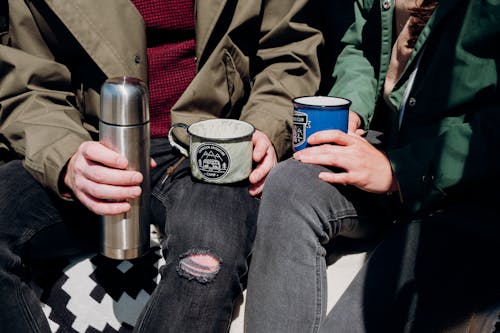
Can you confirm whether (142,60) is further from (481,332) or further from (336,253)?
(481,332)

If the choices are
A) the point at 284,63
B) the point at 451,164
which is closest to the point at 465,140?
the point at 451,164

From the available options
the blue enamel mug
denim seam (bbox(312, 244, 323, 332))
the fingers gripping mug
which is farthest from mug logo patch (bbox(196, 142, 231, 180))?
denim seam (bbox(312, 244, 323, 332))

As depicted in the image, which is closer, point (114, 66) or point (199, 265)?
point (199, 265)

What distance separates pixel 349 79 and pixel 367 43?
19 centimetres

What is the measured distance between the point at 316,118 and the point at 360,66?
1.96 ft

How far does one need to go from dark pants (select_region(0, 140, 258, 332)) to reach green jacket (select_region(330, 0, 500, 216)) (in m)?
0.50

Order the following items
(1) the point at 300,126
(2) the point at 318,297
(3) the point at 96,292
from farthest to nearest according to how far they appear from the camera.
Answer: (3) the point at 96,292 < (1) the point at 300,126 < (2) the point at 318,297

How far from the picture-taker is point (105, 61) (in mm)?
1768

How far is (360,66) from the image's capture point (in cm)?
200

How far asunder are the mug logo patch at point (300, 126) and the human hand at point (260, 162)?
4.5 inches

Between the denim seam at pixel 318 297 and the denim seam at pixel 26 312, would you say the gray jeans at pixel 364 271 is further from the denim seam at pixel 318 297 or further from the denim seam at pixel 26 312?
the denim seam at pixel 26 312

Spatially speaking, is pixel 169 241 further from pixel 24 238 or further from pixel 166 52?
pixel 166 52

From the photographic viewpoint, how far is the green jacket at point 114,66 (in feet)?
5.68

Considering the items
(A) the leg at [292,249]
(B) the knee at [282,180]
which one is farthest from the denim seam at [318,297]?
(B) the knee at [282,180]
